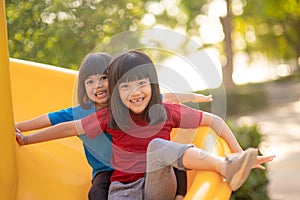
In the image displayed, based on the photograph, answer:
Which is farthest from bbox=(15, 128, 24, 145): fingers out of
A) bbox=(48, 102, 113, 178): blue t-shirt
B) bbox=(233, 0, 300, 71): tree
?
bbox=(233, 0, 300, 71): tree

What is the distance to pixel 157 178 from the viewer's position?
7.25 ft

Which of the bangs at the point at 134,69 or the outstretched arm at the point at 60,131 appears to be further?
the outstretched arm at the point at 60,131

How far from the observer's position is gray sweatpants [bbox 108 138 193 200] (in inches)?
84.2

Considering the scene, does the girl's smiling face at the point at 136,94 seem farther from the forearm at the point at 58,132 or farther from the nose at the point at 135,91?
the forearm at the point at 58,132

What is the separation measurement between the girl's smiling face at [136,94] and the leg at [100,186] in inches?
12.3

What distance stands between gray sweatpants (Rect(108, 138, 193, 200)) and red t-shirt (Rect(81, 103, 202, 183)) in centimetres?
4

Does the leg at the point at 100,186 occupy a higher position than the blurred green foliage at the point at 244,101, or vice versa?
the leg at the point at 100,186

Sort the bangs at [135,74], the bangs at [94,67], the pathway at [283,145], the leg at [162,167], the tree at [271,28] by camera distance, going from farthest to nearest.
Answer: the tree at [271,28]
the pathway at [283,145]
the bangs at [94,67]
the bangs at [135,74]
the leg at [162,167]

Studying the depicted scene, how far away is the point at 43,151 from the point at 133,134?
1.80 ft

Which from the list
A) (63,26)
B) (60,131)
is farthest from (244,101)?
(60,131)

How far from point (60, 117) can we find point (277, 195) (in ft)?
8.54

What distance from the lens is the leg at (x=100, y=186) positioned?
237 cm

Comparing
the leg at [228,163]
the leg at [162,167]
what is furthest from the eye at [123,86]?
the leg at [228,163]

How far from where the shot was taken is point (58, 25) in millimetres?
4488
